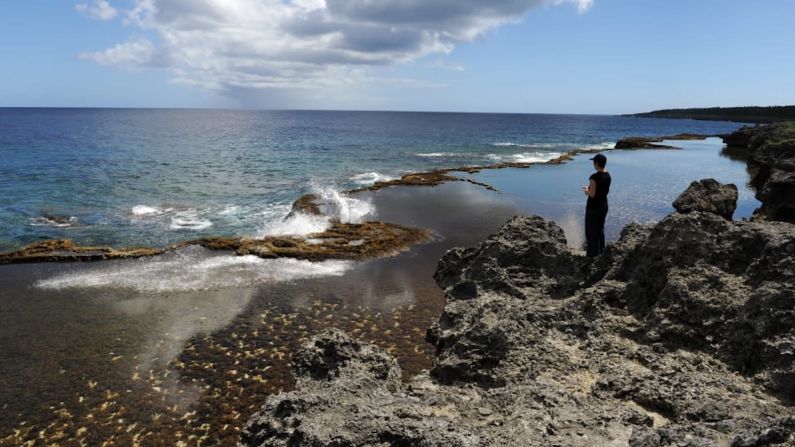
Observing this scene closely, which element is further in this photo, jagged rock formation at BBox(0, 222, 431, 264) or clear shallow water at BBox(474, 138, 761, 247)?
clear shallow water at BBox(474, 138, 761, 247)

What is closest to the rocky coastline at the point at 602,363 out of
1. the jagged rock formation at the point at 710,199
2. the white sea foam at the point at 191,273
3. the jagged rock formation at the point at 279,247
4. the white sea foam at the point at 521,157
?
the white sea foam at the point at 191,273

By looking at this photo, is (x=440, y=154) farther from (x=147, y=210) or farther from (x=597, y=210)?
(x=597, y=210)

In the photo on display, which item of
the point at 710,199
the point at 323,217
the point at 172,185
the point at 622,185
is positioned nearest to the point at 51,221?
the point at 172,185

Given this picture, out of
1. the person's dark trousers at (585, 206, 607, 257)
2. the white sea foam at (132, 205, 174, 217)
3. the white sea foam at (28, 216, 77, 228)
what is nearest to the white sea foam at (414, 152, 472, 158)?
the white sea foam at (132, 205, 174, 217)

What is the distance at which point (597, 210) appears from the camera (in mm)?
12555

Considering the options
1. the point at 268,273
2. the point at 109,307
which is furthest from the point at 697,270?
the point at 109,307

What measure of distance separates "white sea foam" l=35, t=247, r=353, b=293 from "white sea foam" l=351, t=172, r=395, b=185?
24.5 meters

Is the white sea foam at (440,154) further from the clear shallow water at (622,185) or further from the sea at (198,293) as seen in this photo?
the sea at (198,293)

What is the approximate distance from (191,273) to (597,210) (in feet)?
52.7

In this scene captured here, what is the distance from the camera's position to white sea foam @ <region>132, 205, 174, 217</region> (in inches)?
1291

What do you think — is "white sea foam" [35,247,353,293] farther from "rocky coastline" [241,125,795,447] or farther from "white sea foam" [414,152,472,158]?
"white sea foam" [414,152,472,158]

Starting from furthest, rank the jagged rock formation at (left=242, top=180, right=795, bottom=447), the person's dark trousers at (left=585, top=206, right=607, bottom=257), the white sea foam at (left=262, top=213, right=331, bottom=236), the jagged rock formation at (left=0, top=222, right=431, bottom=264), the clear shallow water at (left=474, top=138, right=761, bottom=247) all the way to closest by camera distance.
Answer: the clear shallow water at (left=474, top=138, right=761, bottom=247) < the white sea foam at (left=262, top=213, right=331, bottom=236) < the jagged rock formation at (left=0, top=222, right=431, bottom=264) < the person's dark trousers at (left=585, top=206, right=607, bottom=257) < the jagged rock formation at (left=242, top=180, right=795, bottom=447)

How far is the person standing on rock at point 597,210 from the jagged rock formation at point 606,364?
1500 mm

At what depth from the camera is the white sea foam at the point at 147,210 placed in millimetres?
32781
